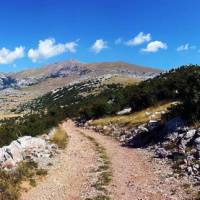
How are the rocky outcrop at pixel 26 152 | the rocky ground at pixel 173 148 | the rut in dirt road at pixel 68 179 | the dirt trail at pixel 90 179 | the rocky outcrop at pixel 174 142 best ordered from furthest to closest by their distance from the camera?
the rocky outcrop at pixel 26 152 < the rocky outcrop at pixel 174 142 < the rocky ground at pixel 173 148 < the rut in dirt road at pixel 68 179 < the dirt trail at pixel 90 179

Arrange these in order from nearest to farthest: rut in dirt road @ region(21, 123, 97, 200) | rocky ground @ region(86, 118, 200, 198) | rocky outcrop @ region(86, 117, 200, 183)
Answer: rut in dirt road @ region(21, 123, 97, 200) < rocky ground @ region(86, 118, 200, 198) < rocky outcrop @ region(86, 117, 200, 183)

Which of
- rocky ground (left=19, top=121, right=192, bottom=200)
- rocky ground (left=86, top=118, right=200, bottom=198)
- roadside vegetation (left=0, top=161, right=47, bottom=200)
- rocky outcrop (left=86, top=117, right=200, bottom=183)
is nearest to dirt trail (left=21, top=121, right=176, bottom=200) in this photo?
rocky ground (left=19, top=121, right=192, bottom=200)

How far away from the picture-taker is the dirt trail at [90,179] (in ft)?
85.5

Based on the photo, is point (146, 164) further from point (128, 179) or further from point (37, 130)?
point (37, 130)

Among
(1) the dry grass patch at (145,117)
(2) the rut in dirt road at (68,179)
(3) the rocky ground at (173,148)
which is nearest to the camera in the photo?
(2) the rut in dirt road at (68,179)

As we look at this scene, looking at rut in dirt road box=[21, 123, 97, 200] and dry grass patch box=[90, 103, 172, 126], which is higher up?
dry grass patch box=[90, 103, 172, 126]

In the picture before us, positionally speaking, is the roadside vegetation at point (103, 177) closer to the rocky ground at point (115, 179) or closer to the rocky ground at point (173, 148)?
the rocky ground at point (115, 179)

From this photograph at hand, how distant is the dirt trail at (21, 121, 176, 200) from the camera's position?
2606 centimetres

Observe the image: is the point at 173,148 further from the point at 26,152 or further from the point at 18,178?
the point at 18,178

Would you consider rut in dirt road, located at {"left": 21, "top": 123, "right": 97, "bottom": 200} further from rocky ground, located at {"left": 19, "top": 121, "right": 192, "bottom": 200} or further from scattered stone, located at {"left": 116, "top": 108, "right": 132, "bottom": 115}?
scattered stone, located at {"left": 116, "top": 108, "right": 132, "bottom": 115}

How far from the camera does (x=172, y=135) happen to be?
4397 cm

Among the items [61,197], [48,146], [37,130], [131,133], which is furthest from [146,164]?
[37,130]

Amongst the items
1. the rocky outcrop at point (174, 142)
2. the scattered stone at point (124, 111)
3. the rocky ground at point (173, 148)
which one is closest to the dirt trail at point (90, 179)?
the rocky ground at point (173, 148)

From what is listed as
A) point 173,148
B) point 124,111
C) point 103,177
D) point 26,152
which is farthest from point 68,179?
point 124,111
